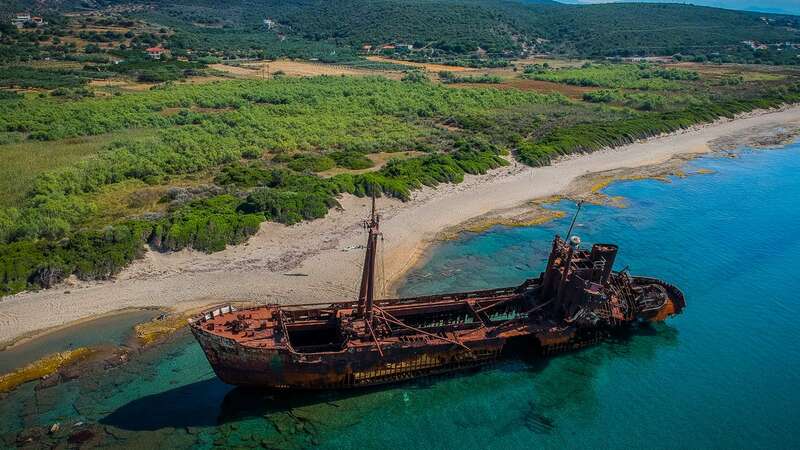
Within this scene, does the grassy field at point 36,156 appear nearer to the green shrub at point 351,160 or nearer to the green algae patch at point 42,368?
the green algae patch at point 42,368

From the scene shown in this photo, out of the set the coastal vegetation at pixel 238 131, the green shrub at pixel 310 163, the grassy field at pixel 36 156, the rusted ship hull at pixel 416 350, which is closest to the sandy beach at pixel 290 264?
the coastal vegetation at pixel 238 131

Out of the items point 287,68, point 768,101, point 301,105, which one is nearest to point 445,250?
point 301,105

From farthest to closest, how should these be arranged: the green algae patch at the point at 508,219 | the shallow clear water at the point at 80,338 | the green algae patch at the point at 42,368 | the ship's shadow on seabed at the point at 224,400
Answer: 1. the green algae patch at the point at 508,219
2. the shallow clear water at the point at 80,338
3. the green algae patch at the point at 42,368
4. the ship's shadow on seabed at the point at 224,400

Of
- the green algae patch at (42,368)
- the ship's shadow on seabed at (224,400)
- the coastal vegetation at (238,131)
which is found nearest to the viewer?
the ship's shadow on seabed at (224,400)

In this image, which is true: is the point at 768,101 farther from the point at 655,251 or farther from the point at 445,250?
the point at 445,250

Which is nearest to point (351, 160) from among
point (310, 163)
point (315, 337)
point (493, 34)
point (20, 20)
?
point (310, 163)

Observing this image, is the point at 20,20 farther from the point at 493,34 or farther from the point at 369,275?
the point at 369,275

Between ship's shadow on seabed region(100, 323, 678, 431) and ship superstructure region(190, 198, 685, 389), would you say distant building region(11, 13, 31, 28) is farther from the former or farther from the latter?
ship superstructure region(190, 198, 685, 389)
